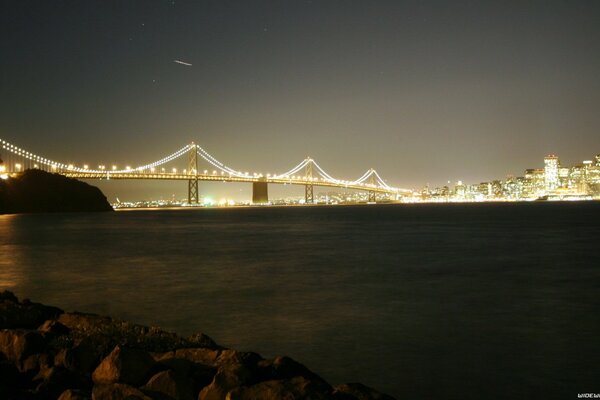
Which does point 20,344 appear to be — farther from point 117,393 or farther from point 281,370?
point 281,370

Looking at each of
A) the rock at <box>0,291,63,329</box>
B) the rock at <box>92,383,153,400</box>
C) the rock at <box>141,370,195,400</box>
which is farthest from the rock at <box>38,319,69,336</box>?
the rock at <box>92,383,153,400</box>

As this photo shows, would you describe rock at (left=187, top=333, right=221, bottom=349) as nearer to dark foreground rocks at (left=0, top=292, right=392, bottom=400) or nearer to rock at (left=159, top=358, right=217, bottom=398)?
dark foreground rocks at (left=0, top=292, right=392, bottom=400)

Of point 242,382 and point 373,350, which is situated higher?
point 242,382

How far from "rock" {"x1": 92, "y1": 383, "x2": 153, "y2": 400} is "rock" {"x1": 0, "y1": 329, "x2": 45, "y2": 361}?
186cm

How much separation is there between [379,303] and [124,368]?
331 inches

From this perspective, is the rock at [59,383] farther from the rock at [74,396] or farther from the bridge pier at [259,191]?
the bridge pier at [259,191]

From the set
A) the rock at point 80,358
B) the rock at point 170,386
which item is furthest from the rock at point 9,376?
the rock at point 170,386

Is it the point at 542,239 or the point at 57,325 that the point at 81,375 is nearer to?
the point at 57,325

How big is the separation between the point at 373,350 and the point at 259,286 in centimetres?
755

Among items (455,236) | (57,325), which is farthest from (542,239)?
(57,325)

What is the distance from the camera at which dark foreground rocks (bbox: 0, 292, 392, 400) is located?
4316 mm

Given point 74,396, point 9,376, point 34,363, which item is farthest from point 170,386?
point 34,363

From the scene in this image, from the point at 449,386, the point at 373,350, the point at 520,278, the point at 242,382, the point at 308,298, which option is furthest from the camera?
the point at 520,278

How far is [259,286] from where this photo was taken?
15.6 metres
